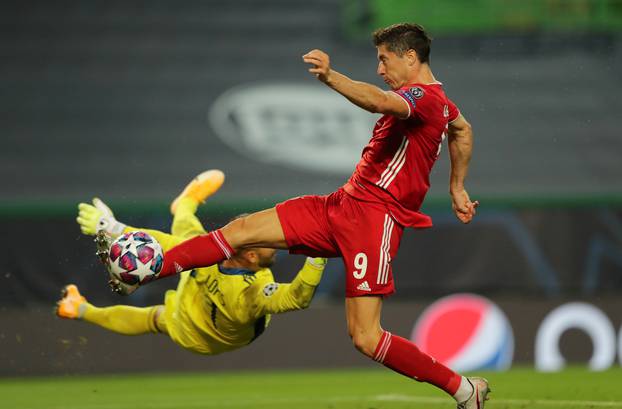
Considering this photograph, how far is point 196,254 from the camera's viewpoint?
6562mm

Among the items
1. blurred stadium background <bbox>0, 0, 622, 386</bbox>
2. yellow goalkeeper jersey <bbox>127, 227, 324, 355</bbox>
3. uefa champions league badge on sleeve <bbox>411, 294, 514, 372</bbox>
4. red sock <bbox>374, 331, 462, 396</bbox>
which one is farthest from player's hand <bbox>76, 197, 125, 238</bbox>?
uefa champions league badge on sleeve <bbox>411, 294, 514, 372</bbox>

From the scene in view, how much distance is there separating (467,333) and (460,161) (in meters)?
5.26

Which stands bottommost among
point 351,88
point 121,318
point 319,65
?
point 121,318

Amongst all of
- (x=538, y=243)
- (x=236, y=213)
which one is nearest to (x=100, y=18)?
(x=236, y=213)

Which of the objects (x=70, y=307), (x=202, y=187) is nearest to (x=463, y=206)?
(x=202, y=187)

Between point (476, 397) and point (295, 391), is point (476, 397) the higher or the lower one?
the higher one

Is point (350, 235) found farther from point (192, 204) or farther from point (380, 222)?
point (192, 204)

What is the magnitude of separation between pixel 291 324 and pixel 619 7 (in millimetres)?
5747

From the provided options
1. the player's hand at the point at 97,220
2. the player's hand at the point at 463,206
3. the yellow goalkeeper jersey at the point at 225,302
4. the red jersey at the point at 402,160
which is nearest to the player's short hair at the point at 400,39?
the red jersey at the point at 402,160

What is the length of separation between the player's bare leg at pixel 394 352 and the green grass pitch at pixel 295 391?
51.9 inches

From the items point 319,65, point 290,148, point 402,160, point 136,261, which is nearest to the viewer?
point 319,65

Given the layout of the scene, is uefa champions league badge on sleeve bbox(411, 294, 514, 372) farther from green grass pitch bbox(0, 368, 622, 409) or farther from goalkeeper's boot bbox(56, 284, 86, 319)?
goalkeeper's boot bbox(56, 284, 86, 319)

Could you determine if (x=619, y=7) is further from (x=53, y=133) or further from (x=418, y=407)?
(x=418, y=407)

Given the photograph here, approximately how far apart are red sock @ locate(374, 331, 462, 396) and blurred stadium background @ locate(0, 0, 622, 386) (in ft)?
17.6
